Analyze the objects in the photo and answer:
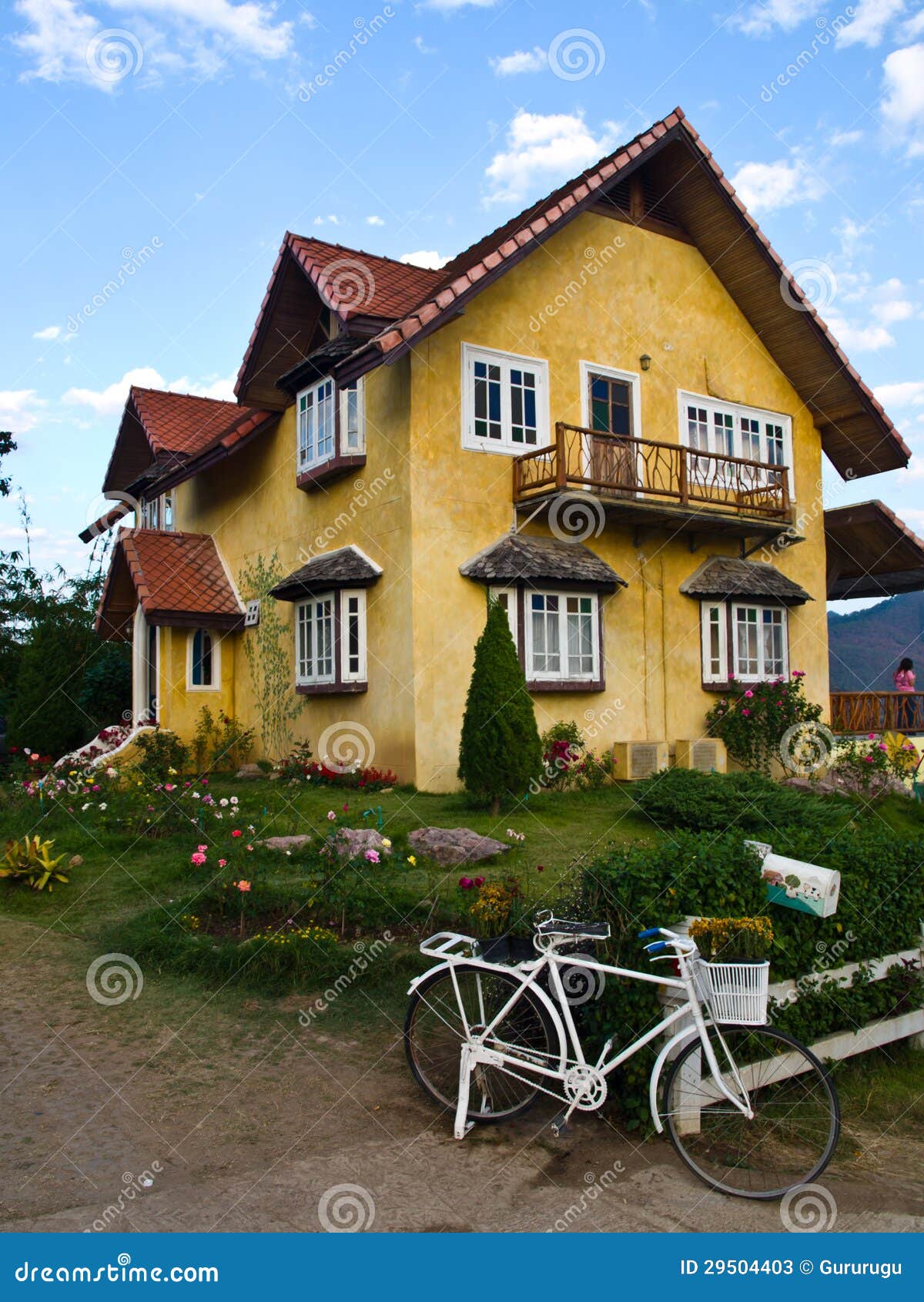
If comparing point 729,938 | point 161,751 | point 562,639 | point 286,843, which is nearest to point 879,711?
point 562,639

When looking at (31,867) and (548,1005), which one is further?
(31,867)

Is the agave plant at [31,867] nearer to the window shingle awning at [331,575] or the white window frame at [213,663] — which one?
the window shingle awning at [331,575]

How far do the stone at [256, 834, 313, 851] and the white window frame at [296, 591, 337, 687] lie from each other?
225 inches

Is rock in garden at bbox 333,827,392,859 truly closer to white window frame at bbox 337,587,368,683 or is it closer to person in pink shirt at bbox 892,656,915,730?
white window frame at bbox 337,587,368,683

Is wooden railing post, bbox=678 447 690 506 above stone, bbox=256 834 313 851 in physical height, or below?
above

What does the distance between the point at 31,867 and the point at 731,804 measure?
6.99m

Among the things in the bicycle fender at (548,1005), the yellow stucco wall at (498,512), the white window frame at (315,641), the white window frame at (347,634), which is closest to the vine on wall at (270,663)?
the yellow stucco wall at (498,512)

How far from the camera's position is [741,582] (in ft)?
56.7

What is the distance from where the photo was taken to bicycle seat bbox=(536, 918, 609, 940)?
4801 millimetres

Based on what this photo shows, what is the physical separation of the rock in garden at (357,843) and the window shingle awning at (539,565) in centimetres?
547

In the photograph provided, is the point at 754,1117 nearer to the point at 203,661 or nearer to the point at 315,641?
the point at 315,641

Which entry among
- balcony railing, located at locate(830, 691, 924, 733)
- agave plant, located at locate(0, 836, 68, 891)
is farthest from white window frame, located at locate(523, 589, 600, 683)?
agave plant, located at locate(0, 836, 68, 891)

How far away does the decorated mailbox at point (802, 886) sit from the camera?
17.4ft

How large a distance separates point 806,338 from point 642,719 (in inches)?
308
